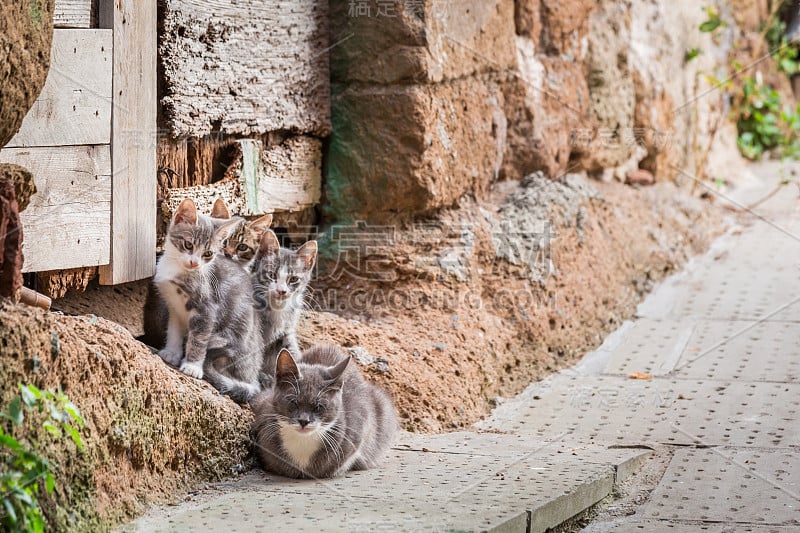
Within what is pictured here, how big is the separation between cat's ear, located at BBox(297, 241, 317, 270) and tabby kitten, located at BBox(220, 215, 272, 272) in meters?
0.22

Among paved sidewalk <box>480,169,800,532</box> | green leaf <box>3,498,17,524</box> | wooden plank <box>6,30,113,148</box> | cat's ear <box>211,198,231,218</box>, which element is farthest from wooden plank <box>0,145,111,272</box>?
paved sidewalk <box>480,169,800,532</box>

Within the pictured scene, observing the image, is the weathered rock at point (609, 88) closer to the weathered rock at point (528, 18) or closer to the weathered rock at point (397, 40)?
the weathered rock at point (528, 18)

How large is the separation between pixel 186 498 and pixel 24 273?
1.07 m

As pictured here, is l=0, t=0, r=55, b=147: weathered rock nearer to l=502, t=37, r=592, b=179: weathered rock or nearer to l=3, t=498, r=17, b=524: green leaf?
l=3, t=498, r=17, b=524: green leaf

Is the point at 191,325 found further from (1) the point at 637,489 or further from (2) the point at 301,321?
(1) the point at 637,489

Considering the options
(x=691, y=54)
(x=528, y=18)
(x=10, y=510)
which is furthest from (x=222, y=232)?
(x=691, y=54)

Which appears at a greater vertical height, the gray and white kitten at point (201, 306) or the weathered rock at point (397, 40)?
the weathered rock at point (397, 40)

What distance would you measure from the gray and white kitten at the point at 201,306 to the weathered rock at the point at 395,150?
140 centimetres

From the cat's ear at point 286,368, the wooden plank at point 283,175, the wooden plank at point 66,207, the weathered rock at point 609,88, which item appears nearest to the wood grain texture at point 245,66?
the wooden plank at point 283,175

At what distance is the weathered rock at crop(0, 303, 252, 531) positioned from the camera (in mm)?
3311

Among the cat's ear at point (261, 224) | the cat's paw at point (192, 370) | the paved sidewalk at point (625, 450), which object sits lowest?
the paved sidewalk at point (625, 450)

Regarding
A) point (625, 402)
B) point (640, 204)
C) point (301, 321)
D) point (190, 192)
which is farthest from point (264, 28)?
point (640, 204)

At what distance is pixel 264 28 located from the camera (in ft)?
17.4

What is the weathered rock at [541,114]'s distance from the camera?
6.67m
